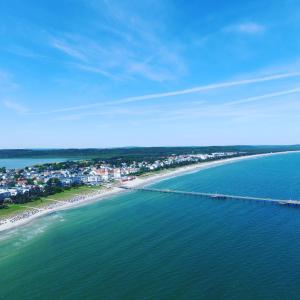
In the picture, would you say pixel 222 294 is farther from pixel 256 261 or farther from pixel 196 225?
pixel 196 225

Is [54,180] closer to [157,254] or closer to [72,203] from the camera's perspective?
[72,203]

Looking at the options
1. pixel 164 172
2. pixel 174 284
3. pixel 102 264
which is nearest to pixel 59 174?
pixel 164 172

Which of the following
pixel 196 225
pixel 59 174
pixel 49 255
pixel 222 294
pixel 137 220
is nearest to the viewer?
pixel 222 294

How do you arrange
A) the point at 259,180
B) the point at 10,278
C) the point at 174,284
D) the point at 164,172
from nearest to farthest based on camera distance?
1. the point at 174,284
2. the point at 10,278
3. the point at 259,180
4. the point at 164,172

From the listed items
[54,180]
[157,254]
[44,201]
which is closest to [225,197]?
[157,254]

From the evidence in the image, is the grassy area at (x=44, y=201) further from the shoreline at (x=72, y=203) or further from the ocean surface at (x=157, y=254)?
the ocean surface at (x=157, y=254)

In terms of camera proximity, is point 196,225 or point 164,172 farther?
point 164,172

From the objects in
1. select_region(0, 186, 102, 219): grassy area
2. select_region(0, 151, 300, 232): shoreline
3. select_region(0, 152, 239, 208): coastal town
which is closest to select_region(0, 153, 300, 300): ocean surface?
select_region(0, 151, 300, 232): shoreline
